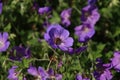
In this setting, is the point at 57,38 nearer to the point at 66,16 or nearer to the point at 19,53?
the point at 19,53

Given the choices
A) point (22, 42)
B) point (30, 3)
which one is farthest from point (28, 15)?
point (22, 42)

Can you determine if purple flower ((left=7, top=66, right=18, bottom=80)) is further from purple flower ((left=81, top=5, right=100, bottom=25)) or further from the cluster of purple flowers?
purple flower ((left=81, top=5, right=100, bottom=25))

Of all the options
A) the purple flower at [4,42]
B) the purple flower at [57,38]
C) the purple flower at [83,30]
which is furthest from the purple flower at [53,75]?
the purple flower at [83,30]

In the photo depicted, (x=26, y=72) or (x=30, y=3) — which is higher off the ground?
(x=30, y=3)

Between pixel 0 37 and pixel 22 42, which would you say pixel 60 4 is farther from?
pixel 0 37

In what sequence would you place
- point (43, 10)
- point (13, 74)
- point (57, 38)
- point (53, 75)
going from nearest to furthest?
point (53, 75), point (13, 74), point (57, 38), point (43, 10)

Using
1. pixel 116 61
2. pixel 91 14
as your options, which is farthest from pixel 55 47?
pixel 91 14

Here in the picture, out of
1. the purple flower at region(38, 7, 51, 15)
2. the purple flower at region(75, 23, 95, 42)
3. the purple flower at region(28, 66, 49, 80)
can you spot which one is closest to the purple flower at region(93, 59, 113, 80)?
the purple flower at region(28, 66, 49, 80)
